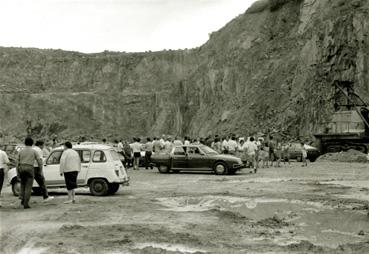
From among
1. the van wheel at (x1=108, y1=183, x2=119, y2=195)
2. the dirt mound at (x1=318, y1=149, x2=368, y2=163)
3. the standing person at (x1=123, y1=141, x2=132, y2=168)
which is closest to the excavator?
the dirt mound at (x1=318, y1=149, x2=368, y2=163)

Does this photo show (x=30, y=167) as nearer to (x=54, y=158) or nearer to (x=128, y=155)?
(x=54, y=158)

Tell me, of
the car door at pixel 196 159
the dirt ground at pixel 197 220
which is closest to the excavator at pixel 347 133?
the car door at pixel 196 159

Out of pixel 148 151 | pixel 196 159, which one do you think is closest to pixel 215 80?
pixel 148 151

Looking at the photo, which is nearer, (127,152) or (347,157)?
(127,152)

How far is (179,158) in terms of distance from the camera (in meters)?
26.0

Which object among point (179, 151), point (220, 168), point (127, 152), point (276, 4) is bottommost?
point (220, 168)

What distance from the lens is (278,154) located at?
104ft

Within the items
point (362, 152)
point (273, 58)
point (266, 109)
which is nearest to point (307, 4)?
point (273, 58)

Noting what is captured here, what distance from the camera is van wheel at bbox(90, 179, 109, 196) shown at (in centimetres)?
1684

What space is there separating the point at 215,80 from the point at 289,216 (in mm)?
51202

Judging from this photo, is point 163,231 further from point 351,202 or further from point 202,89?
point 202,89

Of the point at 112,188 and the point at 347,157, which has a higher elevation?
the point at 347,157

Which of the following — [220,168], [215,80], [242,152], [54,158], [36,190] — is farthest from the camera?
[215,80]

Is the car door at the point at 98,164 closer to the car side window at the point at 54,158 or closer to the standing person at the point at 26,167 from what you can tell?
the car side window at the point at 54,158
